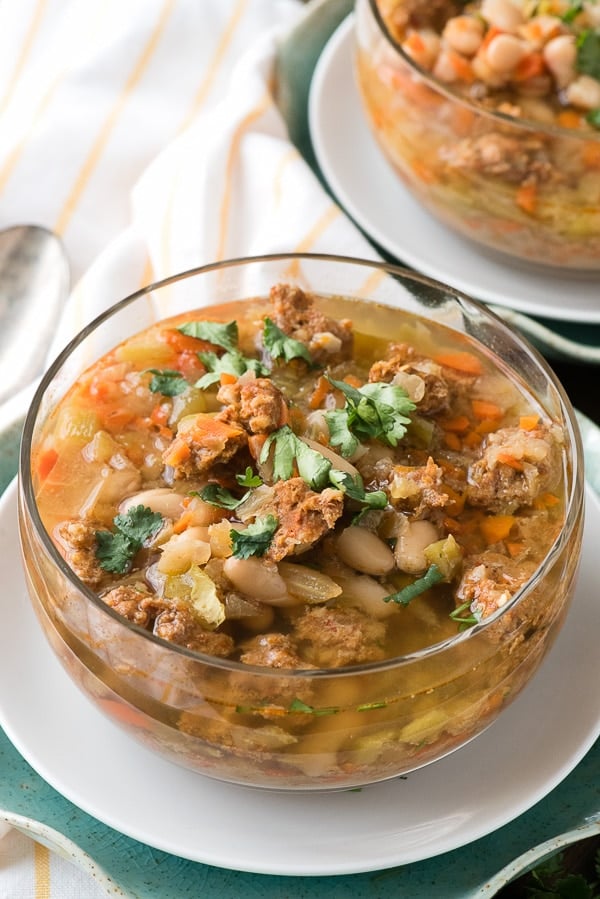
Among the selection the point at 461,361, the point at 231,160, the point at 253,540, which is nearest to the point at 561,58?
the point at 231,160

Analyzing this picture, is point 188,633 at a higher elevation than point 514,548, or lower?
lower

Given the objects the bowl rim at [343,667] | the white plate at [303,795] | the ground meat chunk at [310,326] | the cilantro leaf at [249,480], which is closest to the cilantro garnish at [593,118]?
the bowl rim at [343,667]

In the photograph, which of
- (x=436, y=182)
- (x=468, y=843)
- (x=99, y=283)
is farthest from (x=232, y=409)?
(x=436, y=182)

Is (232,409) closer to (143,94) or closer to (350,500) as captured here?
(350,500)

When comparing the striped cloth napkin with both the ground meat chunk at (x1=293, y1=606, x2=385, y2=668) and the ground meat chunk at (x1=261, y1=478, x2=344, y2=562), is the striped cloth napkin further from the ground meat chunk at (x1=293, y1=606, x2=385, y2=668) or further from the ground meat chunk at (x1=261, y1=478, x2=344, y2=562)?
the ground meat chunk at (x1=293, y1=606, x2=385, y2=668)

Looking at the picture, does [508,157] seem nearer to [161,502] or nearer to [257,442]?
[257,442]

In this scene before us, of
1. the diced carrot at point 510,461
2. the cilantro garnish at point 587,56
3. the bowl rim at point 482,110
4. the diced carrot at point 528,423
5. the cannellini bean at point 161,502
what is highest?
the cilantro garnish at point 587,56

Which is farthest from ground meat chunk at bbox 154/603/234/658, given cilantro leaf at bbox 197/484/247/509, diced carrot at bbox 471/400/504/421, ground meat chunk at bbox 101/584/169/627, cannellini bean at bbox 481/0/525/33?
cannellini bean at bbox 481/0/525/33

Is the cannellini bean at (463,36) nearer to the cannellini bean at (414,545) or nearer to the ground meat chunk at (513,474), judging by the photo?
the ground meat chunk at (513,474)
